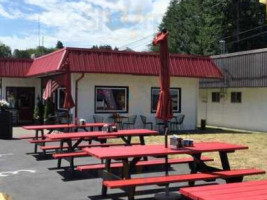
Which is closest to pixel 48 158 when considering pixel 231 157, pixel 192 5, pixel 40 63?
pixel 231 157

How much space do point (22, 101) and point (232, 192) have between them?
22849 millimetres

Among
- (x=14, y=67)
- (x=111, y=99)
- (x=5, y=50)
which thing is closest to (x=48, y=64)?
(x=111, y=99)

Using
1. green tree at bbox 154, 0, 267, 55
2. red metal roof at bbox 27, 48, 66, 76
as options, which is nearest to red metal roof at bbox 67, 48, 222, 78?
red metal roof at bbox 27, 48, 66, 76

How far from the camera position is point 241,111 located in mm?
24516

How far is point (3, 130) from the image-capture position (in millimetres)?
17391

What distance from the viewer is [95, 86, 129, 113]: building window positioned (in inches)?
812

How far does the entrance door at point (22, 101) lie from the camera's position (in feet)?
85.6

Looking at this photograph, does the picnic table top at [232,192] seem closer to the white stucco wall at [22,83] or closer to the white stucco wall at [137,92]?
the white stucco wall at [137,92]

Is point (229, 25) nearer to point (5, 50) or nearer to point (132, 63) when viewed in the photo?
point (132, 63)

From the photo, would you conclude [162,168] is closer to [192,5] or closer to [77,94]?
[77,94]

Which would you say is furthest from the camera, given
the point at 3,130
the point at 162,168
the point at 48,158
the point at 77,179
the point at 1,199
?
the point at 3,130

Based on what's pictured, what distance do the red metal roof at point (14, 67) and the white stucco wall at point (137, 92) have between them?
21.1 feet

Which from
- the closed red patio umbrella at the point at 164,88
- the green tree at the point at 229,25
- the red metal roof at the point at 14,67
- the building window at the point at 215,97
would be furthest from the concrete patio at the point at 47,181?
the green tree at the point at 229,25

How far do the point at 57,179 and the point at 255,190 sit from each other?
542cm
